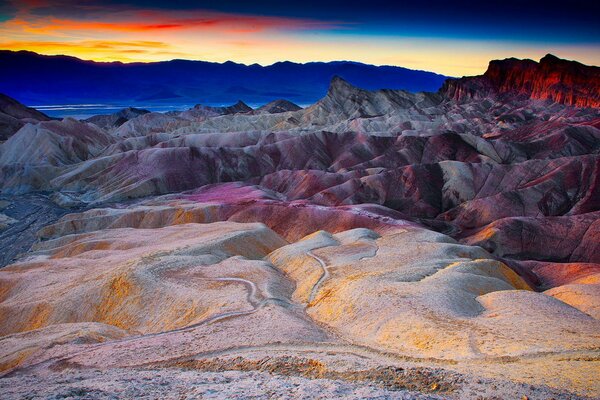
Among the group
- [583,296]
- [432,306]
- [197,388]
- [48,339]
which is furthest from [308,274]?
[197,388]

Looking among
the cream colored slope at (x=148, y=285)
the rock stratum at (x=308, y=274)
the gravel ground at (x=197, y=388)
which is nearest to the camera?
the gravel ground at (x=197, y=388)

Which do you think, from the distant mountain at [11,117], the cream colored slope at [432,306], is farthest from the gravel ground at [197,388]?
the distant mountain at [11,117]

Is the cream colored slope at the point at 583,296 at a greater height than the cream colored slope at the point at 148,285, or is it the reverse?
the cream colored slope at the point at 583,296

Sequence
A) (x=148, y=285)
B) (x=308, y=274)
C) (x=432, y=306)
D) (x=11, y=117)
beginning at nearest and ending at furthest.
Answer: (x=432, y=306) → (x=148, y=285) → (x=308, y=274) → (x=11, y=117)

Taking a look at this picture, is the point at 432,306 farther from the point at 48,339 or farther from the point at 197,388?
the point at 48,339

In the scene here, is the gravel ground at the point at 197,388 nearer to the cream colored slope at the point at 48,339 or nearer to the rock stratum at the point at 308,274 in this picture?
the rock stratum at the point at 308,274

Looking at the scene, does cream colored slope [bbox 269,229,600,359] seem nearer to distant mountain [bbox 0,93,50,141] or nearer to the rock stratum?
the rock stratum
